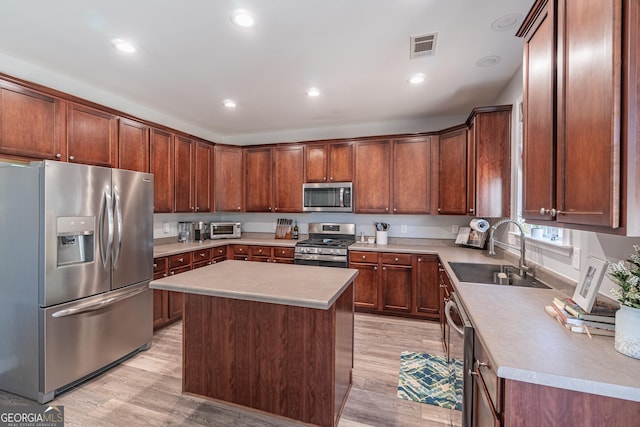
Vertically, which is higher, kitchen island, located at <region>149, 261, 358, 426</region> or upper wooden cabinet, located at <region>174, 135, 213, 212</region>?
upper wooden cabinet, located at <region>174, 135, 213, 212</region>

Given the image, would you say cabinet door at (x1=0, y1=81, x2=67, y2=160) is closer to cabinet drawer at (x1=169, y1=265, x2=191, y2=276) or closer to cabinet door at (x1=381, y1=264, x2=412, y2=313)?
cabinet drawer at (x1=169, y1=265, x2=191, y2=276)

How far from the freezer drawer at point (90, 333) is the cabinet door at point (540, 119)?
10.6ft

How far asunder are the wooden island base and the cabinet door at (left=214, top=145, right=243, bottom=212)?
110 inches

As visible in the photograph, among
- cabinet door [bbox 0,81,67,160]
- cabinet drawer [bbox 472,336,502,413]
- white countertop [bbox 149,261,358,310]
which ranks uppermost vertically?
cabinet door [bbox 0,81,67,160]

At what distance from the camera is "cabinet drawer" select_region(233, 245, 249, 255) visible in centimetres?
440

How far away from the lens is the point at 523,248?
226 cm

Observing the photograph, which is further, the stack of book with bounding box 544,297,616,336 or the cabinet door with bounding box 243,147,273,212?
the cabinet door with bounding box 243,147,273,212

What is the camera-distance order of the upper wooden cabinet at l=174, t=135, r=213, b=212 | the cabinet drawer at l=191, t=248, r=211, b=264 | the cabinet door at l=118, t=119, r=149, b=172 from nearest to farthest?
the cabinet door at l=118, t=119, r=149, b=172, the cabinet drawer at l=191, t=248, r=211, b=264, the upper wooden cabinet at l=174, t=135, r=213, b=212

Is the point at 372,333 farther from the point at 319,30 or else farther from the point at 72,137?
the point at 72,137

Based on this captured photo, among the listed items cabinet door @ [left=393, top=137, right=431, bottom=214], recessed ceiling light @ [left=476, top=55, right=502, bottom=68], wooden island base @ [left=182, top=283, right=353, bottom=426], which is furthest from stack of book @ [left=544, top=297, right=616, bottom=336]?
cabinet door @ [left=393, top=137, right=431, bottom=214]

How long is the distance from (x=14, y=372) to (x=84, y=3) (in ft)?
8.88

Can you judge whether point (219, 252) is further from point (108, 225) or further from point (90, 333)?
point (90, 333)

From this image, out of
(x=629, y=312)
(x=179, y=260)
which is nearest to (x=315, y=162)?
(x=179, y=260)

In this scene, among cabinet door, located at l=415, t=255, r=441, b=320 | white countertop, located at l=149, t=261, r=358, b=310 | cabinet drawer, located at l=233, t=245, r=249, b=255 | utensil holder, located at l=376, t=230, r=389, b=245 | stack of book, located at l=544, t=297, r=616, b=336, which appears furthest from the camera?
cabinet drawer, located at l=233, t=245, r=249, b=255
